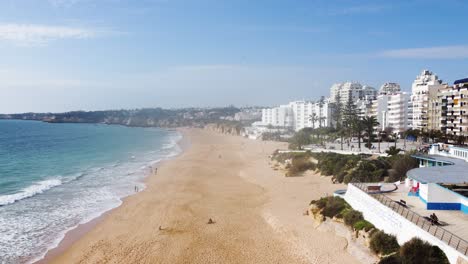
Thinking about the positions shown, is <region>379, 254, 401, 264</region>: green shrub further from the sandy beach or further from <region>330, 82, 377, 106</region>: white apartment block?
<region>330, 82, 377, 106</region>: white apartment block

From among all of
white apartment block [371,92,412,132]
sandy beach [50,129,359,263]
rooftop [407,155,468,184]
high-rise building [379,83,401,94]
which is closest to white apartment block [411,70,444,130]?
white apartment block [371,92,412,132]

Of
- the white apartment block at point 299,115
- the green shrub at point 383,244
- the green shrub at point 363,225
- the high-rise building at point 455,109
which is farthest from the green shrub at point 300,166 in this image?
the white apartment block at point 299,115

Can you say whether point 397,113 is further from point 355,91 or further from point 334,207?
point 334,207

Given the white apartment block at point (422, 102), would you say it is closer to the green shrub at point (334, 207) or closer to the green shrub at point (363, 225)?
the green shrub at point (334, 207)

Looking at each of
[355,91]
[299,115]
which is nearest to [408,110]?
[299,115]

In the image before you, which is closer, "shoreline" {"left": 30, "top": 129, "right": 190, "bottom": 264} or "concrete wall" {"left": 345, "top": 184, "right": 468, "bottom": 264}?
"concrete wall" {"left": 345, "top": 184, "right": 468, "bottom": 264}

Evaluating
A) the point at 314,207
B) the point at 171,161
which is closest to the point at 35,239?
the point at 314,207
